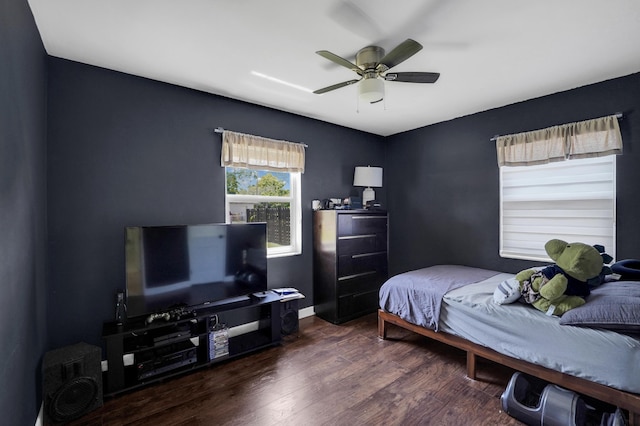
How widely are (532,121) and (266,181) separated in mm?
3041

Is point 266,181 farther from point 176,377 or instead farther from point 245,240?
point 176,377

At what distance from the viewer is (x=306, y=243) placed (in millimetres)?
3729

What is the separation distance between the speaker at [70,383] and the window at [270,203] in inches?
63.2

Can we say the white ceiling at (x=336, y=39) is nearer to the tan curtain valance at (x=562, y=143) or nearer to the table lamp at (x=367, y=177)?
the tan curtain valance at (x=562, y=143)

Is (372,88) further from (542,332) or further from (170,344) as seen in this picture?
(170,344)

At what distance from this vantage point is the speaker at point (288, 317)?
3.07m

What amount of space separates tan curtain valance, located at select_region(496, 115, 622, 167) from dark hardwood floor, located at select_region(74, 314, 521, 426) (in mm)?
2156

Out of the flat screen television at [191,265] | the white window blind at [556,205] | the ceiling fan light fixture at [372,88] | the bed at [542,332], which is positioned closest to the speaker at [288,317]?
the flat screen television at [191,265]

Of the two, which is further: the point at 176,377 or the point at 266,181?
the point at 266,181

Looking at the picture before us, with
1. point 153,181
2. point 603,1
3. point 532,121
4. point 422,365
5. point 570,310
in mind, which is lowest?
point 422,365

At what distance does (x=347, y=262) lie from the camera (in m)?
3.57

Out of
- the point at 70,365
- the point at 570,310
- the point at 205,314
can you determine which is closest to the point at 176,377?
the point at 205,314

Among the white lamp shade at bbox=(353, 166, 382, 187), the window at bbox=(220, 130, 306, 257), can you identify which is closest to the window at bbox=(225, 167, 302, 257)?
the window at bbox=(220, 130, 306, 257)

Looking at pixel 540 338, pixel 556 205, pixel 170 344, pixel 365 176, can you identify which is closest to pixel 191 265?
pixel 170 344
